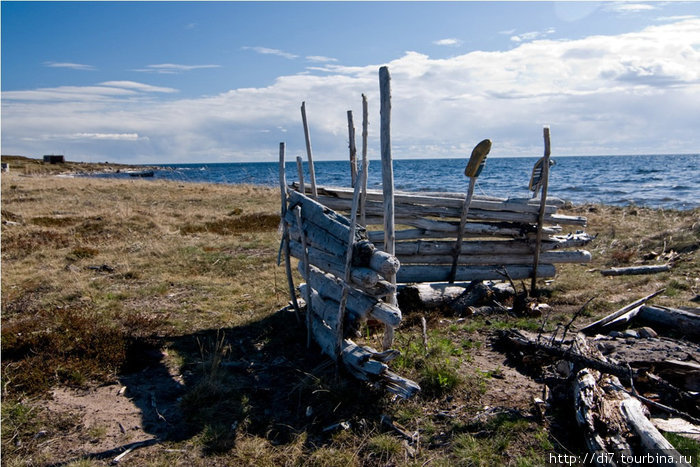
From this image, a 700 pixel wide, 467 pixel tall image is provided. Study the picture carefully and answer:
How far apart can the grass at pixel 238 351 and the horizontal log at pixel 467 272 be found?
455mm

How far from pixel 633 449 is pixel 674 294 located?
5480 mm

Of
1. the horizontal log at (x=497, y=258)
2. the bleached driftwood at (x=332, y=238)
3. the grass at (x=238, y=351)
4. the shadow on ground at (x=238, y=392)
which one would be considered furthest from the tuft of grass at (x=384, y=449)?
the horizontal log at (x=497, y=258)

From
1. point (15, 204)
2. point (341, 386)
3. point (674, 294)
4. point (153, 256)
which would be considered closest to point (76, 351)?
point (341, 386)

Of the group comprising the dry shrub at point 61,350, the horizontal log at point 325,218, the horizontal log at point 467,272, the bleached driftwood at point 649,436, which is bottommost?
the dry shrub at point 61,350

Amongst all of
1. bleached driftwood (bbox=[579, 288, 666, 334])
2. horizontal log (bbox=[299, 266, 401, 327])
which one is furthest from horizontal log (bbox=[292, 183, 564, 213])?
bleached driftwood (bbox=[579, 288, 666, 334])

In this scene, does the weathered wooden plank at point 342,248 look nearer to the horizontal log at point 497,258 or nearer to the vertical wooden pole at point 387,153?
the vertical wooden pole at point 387,153

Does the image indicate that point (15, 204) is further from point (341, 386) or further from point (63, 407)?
point (341, 386)

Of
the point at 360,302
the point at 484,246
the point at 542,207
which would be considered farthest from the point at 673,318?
the point at 360,302

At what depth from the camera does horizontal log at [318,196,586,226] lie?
27.5ft

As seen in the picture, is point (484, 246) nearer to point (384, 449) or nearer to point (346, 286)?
point (346, 286)

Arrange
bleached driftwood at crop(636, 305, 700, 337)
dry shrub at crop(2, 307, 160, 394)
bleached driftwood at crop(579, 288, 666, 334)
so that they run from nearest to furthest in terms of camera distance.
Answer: dry shrub at crop(2, 307, 160, 394)
bleached driftwood at crop(636, 305, 700, 337)
bleached driftwood at crop(579, 288, 666, 334)

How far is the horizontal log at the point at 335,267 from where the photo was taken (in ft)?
15.8

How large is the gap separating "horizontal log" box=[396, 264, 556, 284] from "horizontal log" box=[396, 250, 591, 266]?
0.10m

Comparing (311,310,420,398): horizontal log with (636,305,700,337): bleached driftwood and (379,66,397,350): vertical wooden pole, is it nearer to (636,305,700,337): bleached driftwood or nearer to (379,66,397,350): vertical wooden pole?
(379,66,397,350): vertical wooden pole
